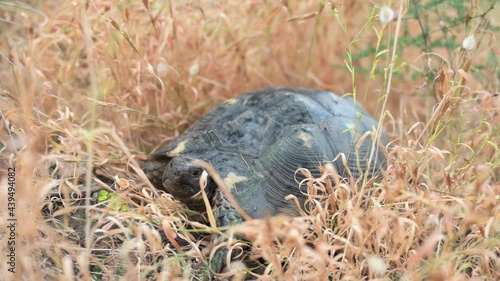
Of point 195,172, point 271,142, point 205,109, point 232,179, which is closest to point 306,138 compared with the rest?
point 271,142

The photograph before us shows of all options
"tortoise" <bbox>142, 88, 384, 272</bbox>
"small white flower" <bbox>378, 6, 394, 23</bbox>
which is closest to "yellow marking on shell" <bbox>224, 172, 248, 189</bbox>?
"tortoise" <bbox>142, 88, 384, 272</bbox>

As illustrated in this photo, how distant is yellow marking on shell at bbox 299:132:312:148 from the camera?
6.73 ft

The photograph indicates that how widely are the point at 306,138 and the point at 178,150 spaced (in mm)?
542

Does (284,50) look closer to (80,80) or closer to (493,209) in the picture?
(80,80)

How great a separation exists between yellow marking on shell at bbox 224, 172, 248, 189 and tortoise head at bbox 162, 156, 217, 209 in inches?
4.2

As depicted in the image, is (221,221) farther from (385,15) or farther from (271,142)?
(385,15)

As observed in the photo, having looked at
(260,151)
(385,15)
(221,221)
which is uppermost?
(385,15)

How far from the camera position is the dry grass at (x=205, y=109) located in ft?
4.93

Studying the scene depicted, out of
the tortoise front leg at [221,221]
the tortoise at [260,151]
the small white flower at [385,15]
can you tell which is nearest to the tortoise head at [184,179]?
the tortoise at [260,151]

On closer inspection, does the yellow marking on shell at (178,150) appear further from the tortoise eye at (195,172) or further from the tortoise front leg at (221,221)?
the tortoise front leg at (221,221)

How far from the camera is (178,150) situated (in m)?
2.16

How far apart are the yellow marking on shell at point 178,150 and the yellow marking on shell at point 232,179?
29 centimetres

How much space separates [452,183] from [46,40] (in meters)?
1.84

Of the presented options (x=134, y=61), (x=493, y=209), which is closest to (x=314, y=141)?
(x=493, y=209)
